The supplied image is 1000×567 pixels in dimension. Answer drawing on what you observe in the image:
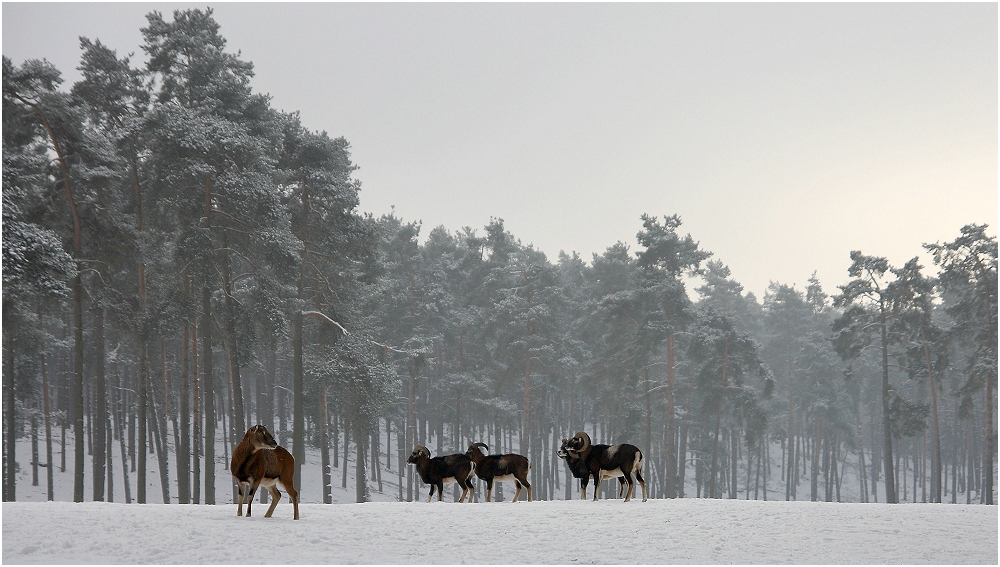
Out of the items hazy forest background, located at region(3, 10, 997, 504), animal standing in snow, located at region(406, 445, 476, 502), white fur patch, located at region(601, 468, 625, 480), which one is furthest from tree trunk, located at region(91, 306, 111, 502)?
white fur patch, located at region(601, 468, 625, 480)

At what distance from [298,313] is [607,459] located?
15.9m

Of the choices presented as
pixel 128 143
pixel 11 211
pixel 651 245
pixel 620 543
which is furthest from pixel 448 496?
pixel 620 543

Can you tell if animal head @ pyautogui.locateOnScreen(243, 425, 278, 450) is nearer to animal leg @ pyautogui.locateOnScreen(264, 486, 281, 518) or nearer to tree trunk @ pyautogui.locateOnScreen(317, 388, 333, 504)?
animal leg @ pyautogui.locateOnScreen(264, 486, 281, 518)

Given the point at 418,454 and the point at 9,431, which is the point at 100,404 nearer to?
the point at 9,431

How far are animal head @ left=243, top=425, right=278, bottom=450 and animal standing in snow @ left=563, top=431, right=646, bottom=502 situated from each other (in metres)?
6.60

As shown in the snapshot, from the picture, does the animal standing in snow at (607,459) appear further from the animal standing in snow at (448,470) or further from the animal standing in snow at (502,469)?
the animal standing in snow at (448,470)

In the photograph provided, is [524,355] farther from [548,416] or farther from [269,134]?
[269,134]

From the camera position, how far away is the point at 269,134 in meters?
29.7

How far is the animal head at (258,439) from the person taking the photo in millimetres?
11070

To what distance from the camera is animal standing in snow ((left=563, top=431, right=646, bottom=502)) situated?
15969 millimetres

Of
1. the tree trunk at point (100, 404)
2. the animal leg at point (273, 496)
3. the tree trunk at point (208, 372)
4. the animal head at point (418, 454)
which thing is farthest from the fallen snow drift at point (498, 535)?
the tree trunk at point (100, 404)

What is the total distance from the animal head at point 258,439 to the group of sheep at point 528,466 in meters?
5.74

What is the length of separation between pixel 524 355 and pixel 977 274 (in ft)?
87.9

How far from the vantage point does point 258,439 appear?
438 inches
